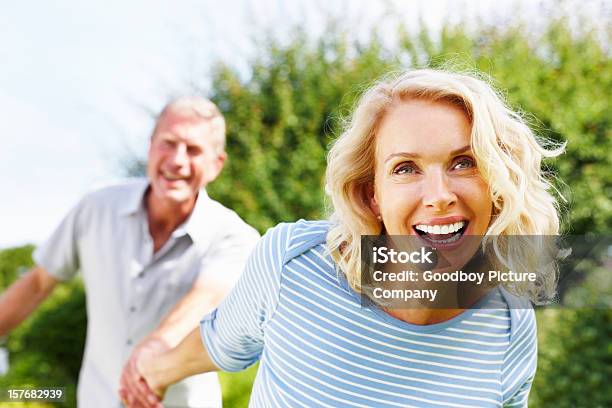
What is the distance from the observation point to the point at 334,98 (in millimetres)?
5473

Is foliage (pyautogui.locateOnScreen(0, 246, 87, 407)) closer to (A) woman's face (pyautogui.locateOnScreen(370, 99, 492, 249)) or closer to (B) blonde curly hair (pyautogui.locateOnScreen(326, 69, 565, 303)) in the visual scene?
(B) blonde curly hair (pyautogui.locateOnScreen(326, 69, 565, 303))

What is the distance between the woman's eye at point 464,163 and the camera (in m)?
1.39

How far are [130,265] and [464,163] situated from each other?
158cm

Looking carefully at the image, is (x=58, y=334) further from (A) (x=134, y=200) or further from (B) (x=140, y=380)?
(B) (x=140, y=380)

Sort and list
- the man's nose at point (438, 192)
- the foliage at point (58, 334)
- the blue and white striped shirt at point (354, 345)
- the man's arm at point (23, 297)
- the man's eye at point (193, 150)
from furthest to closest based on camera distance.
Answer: the foliage at point (58, 334), the man's arm at point (23, 297), the man's eye at point (193, 150), the blue and white striped shirt at point (354, 345), the man's nose at point (438, 192)

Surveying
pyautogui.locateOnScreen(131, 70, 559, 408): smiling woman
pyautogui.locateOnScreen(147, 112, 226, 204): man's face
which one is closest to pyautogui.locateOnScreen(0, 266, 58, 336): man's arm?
pyautogui.locateOnScreen(147, 112, 226, 204): man's face

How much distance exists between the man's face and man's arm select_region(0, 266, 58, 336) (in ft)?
1.86

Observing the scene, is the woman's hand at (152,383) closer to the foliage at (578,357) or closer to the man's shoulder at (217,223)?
the man's shoulder at (217,223)

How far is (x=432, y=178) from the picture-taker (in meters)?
1.37

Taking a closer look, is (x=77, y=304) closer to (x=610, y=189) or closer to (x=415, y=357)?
(x=610, y=189)

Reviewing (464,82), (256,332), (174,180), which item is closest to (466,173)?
(464,82)

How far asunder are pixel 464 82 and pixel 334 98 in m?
4.08

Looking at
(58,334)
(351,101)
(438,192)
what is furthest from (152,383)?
(58,334)

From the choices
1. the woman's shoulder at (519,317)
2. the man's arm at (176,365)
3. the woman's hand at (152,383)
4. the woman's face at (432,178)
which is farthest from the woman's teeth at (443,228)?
the woman's hand at (152,383)
